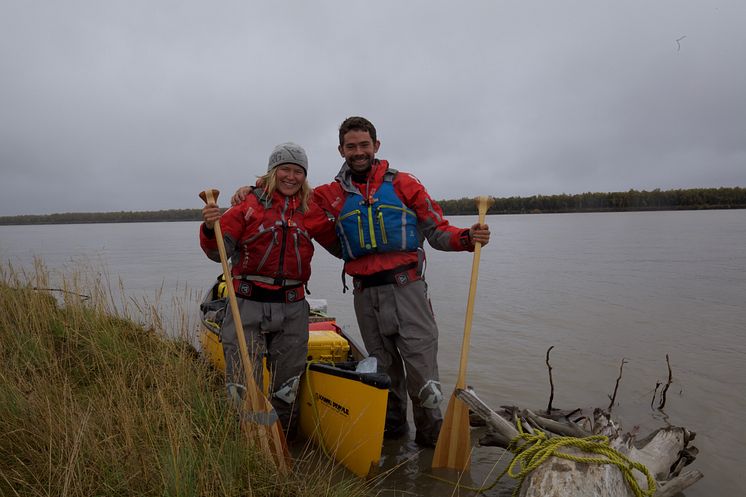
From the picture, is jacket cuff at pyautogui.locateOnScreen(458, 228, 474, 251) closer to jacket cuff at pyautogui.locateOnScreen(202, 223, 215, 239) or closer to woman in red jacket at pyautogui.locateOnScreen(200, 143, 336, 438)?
woman in red jacket at pyautogui.locateOnScreen(200, 143, 336, 438)

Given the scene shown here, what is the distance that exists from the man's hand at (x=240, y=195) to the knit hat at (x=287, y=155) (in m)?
0.22

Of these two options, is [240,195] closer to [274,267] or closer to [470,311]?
[274,267]

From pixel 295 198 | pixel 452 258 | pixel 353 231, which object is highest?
pixel 295 198

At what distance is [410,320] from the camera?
12.6ft

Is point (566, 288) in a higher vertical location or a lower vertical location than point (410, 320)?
lower

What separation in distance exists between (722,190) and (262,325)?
58211mm

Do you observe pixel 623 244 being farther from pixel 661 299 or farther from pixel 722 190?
pixel 722 190

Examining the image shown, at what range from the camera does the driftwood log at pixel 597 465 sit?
2.74 metres

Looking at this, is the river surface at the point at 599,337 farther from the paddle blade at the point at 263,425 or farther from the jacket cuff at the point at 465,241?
the jacket cuff at the point at 465,241

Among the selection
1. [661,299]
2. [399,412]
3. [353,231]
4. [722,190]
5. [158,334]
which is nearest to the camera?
[353,231]

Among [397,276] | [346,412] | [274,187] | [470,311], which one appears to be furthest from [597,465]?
[274,187]

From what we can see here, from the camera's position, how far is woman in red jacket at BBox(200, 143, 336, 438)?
12.1ft

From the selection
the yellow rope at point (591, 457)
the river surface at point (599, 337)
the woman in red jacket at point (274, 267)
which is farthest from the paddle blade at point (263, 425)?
the yellow rope at point (591, 457)

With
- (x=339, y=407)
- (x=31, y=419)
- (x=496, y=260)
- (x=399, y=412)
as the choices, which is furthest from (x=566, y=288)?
(x=31, y=419)
